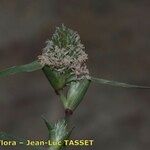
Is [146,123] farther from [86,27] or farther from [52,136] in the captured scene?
[52,136]

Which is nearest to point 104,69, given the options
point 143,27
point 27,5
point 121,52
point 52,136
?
point 121,52

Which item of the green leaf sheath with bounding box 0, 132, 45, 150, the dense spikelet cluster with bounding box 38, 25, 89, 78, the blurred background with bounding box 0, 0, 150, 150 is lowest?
the blurred background with bounding box 0, 0, 150, 150

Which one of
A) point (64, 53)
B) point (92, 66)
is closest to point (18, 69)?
point (64, 53)

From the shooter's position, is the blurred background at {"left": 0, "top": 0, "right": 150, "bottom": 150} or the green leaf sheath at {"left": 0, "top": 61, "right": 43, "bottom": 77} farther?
the blurred background at {"left": 0, "top": 0, "right": 150, "bottom": 150}

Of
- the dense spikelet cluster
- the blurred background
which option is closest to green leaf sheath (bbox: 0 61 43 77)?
the dense spikelet cluster

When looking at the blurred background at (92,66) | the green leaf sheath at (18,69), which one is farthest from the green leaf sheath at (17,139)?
the blurred background at (92,66)

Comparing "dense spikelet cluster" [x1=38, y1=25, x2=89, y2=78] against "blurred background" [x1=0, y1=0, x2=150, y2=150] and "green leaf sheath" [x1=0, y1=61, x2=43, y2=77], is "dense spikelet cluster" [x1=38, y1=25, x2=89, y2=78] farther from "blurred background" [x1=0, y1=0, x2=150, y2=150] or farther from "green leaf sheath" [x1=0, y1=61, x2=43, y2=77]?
"blurred background" [x1=0, y1=0, x2=150, y2=150]

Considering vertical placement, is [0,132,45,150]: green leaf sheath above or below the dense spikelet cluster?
below

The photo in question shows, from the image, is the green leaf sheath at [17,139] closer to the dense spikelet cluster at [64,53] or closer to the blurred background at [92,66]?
the dense spikelet cluster at [64,53]
